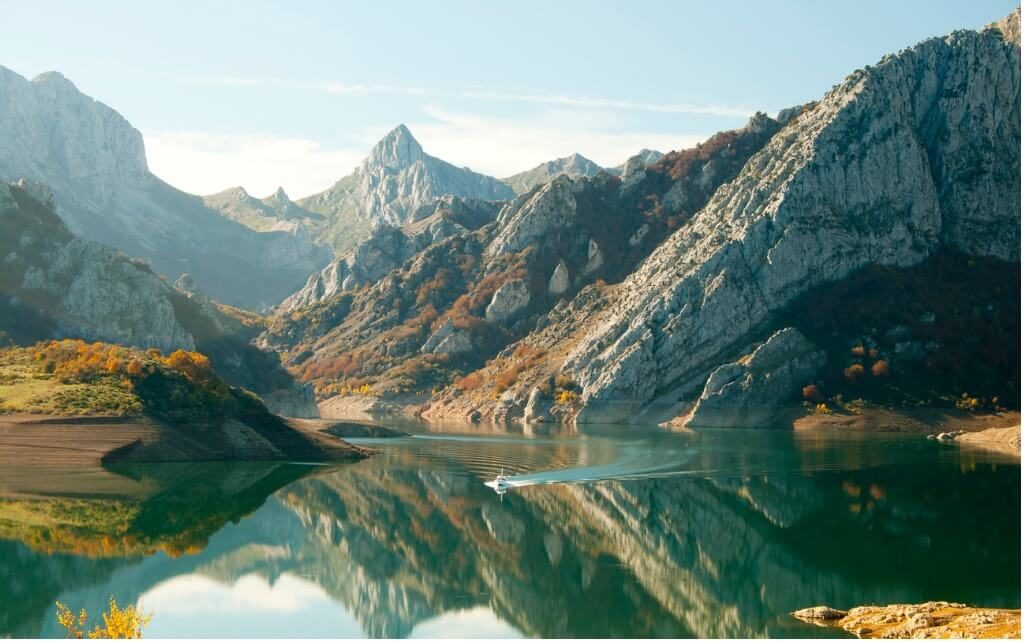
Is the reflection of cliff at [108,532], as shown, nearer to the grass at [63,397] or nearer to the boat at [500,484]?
the grass at [63,397]

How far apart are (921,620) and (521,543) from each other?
36.2 m

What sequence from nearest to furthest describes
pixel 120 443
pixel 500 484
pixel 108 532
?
1. pixel 108 532
2. pixel 500 484
3. pixel 120 443

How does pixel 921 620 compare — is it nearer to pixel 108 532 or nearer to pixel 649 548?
pixel 649 548

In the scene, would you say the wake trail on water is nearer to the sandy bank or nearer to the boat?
the boat

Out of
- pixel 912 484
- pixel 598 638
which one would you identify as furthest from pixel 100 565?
pixel 912 484

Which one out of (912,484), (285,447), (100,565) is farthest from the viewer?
(285,447)

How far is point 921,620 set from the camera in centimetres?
5194

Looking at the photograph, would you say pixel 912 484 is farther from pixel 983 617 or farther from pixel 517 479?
pixel 983 617

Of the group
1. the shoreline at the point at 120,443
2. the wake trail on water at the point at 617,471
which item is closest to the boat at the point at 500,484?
the wake trail on water at the point at 617,471

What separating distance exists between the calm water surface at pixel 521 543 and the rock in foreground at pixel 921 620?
7.63ft

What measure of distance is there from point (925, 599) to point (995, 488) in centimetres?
5558

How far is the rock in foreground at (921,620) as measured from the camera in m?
48.2

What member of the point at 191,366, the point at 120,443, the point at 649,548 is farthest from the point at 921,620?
the point at 191,366

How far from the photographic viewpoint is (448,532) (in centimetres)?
8906
